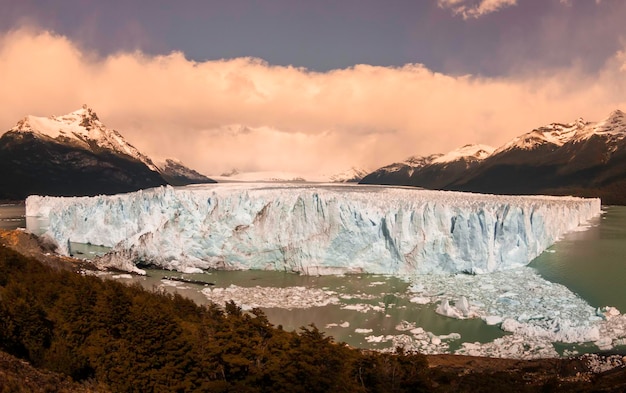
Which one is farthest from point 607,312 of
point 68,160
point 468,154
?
point 468,154

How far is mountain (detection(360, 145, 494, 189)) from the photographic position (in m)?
138

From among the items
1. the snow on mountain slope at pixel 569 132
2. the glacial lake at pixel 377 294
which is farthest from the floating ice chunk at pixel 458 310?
the snow on mountain slope at pixel 569 132

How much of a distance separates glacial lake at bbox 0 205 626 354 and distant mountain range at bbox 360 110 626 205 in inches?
2552

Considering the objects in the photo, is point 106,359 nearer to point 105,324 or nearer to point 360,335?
point 105,324

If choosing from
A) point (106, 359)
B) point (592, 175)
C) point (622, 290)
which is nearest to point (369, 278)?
point (622, 290)

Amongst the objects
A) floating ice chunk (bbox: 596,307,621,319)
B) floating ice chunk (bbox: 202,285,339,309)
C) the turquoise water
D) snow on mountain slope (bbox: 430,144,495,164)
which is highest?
snow on mountain slope (bbox: 430,144,495,164)

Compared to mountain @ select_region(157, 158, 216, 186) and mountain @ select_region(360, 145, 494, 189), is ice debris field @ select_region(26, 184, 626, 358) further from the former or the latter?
mountain @ select_region(157, 158, 216, 186)

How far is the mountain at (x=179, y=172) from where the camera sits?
160025 millimetres

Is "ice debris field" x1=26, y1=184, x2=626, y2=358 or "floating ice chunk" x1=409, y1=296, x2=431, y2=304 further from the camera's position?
"ice debris field" x1=26, y1=184, x2=626, y2=358

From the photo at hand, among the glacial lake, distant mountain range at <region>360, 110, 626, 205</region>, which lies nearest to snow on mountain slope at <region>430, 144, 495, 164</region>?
distant mountain range at <region>360, 110, 626, 205</region>

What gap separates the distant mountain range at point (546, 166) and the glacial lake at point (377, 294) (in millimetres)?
64812

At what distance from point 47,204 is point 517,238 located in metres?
49.4

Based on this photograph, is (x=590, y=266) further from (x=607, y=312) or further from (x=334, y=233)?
(x=334, y=233)

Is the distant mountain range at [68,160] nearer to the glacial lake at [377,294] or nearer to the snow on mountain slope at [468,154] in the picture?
the glacial lake at [377,294]
